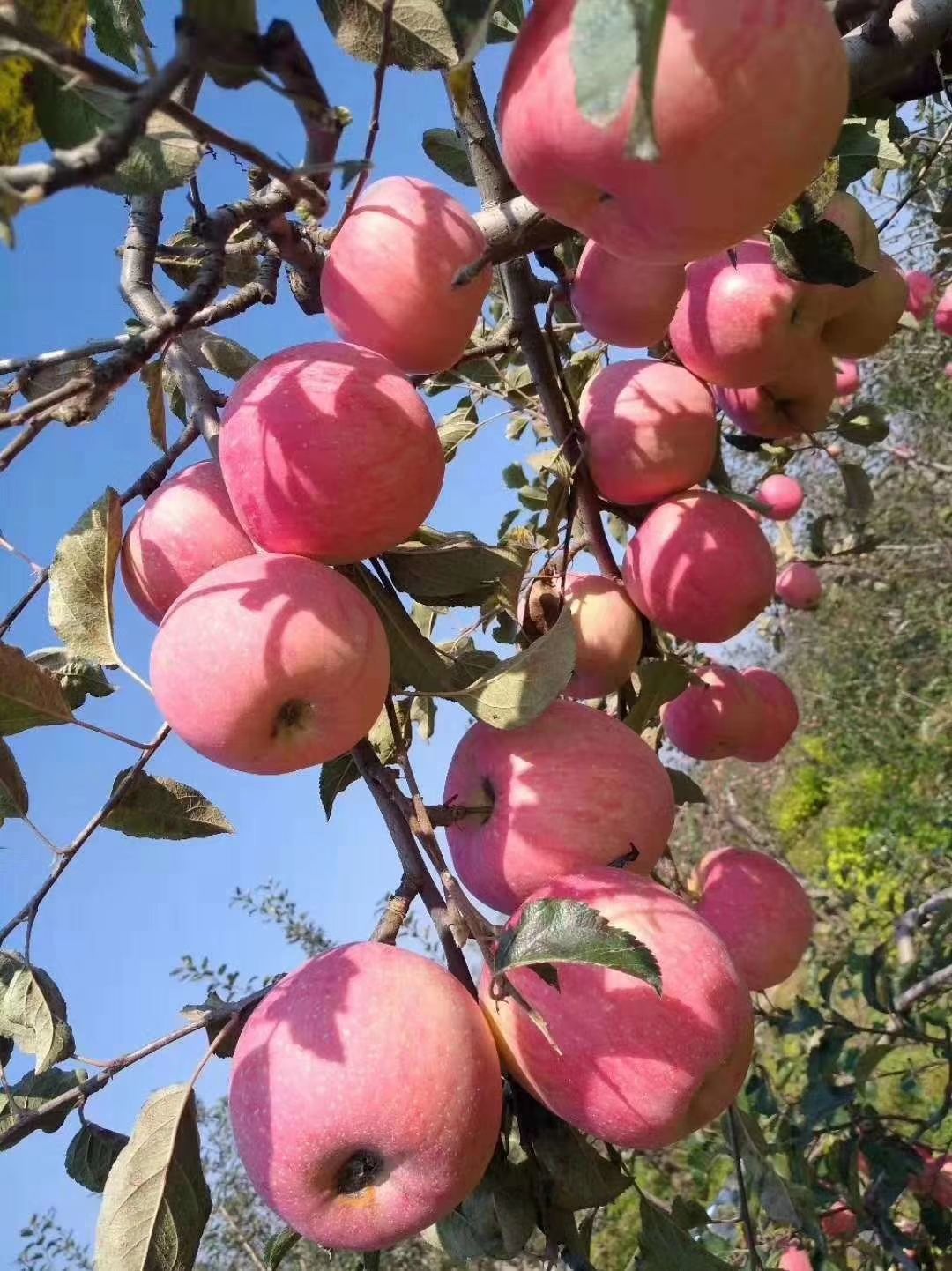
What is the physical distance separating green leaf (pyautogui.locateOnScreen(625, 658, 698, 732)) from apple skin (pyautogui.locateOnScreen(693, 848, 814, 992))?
344 millimetres

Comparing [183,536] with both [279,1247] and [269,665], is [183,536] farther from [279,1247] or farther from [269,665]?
[279,1247]

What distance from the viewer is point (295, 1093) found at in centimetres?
76

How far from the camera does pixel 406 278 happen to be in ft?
2.97

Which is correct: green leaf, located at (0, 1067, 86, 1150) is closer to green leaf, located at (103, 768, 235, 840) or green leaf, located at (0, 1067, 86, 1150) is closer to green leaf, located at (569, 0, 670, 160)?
green leaf, located at (103, 768, 235, 840)

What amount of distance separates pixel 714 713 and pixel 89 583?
1139 mm

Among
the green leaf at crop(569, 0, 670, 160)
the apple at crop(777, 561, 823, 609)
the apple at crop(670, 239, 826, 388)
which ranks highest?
the green leaf at crop(569, 0, 670, 160)

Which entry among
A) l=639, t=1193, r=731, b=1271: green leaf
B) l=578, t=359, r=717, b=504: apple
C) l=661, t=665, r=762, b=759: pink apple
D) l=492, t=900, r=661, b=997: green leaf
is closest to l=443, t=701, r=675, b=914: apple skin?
l=492, t=900, r=661, b=997: green leaf

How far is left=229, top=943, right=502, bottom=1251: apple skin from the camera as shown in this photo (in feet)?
2.43

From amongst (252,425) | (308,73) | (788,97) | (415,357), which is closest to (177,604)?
(252,425)

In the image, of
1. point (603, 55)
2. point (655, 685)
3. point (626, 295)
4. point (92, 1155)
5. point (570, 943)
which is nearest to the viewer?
point (603, 55)

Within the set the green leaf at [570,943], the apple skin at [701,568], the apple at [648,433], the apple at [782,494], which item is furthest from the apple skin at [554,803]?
the apple at [782,494]

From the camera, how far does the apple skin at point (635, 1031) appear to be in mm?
791

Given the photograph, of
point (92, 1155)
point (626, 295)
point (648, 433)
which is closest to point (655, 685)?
point (648, 433)

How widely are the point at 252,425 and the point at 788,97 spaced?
0.49m
